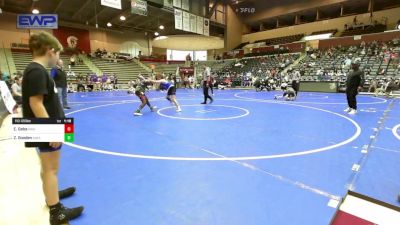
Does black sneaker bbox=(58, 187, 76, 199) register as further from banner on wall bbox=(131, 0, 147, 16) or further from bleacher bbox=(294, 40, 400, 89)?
bleacher bbox=(294, 40, 400, 89)

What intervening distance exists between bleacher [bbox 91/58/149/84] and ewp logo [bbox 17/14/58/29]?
1519cm

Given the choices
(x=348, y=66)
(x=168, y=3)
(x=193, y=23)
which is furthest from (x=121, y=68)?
(x=348, y=66)

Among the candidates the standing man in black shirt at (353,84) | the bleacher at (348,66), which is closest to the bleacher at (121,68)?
the bleacher at (348,66)

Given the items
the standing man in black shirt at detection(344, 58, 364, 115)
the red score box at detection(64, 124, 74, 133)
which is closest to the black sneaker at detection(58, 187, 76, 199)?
the red score box at detection(64, 124, 74, 133)

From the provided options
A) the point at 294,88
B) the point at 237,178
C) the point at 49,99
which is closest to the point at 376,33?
the point at 294,88

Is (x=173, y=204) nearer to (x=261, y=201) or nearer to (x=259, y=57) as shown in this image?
(x=261, y=201)

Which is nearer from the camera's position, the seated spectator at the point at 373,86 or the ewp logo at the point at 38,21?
the ewp logo at the point at 38,21

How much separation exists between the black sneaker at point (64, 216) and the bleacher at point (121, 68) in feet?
91.2

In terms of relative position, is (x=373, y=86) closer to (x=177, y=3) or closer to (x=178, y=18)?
(x=178, y=18)

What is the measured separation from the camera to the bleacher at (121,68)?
30.1 m

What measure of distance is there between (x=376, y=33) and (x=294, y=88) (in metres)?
18.8

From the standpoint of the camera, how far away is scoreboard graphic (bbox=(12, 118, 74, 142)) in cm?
202

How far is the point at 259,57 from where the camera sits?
33844 mm

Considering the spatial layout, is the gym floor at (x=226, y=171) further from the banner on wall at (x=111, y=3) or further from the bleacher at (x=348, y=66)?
the bleacher at (x=348, y=66)
